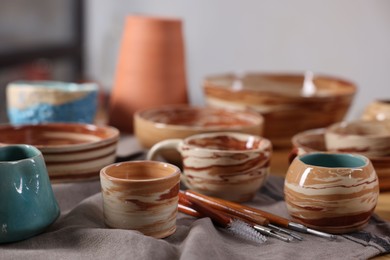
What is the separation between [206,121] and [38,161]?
18.5 inches

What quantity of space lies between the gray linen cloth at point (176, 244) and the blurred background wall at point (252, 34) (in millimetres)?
1002

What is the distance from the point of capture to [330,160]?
78 cm

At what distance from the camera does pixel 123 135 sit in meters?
1.20

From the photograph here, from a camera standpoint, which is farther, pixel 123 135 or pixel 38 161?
pixel 123 135

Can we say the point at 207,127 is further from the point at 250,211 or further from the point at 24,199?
the point at 24,199

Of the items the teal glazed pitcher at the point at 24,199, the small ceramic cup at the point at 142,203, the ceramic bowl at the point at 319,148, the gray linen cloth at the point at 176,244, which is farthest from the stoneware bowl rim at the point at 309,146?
the teal glazed pitcher at the point at 24,199

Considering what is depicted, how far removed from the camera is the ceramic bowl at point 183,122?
0.96 metres

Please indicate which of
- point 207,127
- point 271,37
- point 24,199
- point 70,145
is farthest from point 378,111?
point 271,37

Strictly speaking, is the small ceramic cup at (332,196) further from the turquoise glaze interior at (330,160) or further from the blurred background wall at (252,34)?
the blurred background wall at (252,34)

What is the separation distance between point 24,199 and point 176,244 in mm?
156

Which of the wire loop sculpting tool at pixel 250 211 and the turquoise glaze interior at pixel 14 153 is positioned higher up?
the turquoise glaze interior at pixel 14 153

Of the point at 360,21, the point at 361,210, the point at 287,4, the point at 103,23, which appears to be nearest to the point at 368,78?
the point at 360,21

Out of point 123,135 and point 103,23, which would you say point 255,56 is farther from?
point 123,135

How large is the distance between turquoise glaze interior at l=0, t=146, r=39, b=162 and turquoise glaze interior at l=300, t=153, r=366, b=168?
0.30m
